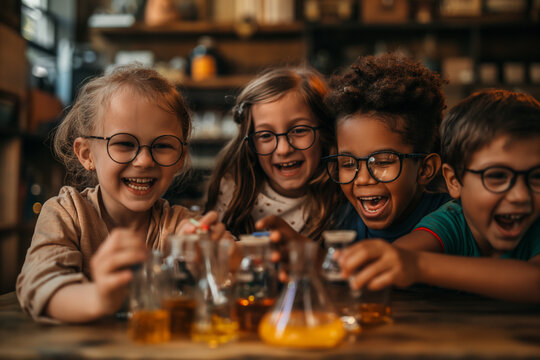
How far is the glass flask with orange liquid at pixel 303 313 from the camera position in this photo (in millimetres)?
687

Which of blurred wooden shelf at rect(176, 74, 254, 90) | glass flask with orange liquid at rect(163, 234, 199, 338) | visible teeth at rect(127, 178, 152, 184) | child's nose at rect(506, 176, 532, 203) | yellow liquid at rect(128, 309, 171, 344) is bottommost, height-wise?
yellow liquid at rect(128, 309, 171, 344)

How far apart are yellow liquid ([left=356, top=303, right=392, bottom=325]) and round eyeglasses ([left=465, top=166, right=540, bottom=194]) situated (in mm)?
409

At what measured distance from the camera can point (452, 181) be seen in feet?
3.97

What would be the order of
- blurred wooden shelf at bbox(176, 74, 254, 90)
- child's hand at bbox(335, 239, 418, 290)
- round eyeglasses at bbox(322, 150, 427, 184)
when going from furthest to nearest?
blurred wooden shelf at bbox(176, 74, 254, 90), round eyeglasses at bbox(322, 150, 427, 184), child's hand at bbox(335, 239, 418, 290)

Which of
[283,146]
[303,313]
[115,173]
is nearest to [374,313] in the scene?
[303,313]

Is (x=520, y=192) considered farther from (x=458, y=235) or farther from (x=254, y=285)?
(x=254, y=285)

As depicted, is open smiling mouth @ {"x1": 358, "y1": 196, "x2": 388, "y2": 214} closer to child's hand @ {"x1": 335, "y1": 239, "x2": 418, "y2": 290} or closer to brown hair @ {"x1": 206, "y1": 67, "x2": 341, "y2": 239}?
brown hair @ {"x1": 206, "y1": 67, "x2": 341, "y2": 239}

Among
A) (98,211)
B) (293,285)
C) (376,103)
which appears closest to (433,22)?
(376,103)

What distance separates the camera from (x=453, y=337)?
732 millimetres

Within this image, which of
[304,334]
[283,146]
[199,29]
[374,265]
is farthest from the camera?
[199,29]

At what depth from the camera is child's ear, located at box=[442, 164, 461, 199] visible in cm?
120

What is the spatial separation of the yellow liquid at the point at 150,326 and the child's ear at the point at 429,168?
3.20 ft

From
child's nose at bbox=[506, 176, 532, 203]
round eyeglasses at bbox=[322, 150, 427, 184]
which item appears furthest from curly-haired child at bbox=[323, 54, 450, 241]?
child's nose at bbox=[506, 176, 532, 203]

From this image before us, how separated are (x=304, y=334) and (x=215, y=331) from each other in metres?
0.14
